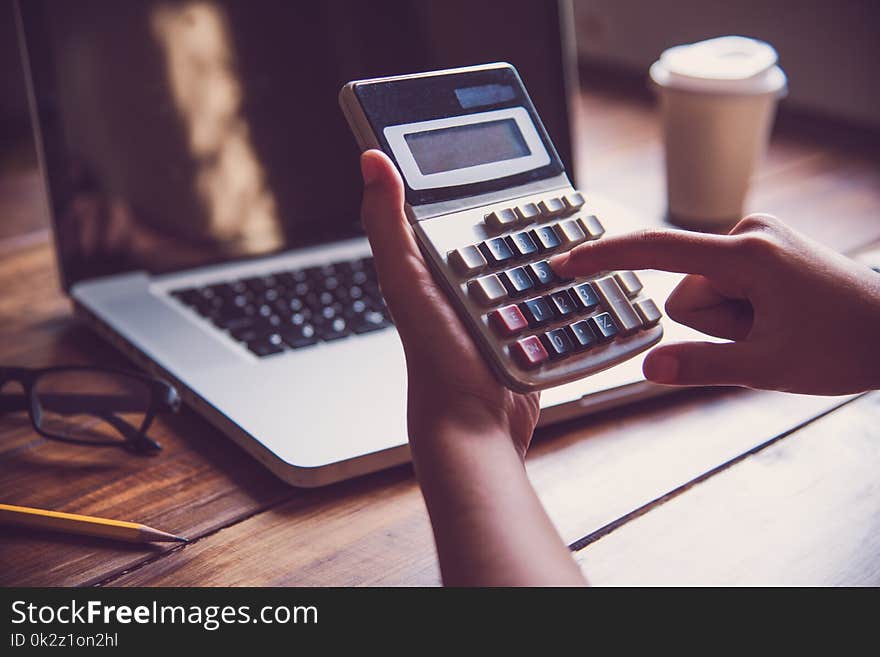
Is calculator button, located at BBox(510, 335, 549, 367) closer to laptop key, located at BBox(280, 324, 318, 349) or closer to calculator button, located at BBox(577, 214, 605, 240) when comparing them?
calculator button, located at BBox(577, 214, 605, 240)

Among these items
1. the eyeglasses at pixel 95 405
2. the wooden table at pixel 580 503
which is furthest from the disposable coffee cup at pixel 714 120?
the eyeglasses at pixel 95 405

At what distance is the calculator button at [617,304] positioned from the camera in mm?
483

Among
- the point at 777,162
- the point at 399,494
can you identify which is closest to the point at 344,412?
the point at 399,494

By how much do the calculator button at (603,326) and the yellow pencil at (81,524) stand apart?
0.24 m

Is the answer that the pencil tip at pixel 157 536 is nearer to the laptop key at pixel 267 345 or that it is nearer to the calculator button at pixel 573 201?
the laptop key at pixel 267 345

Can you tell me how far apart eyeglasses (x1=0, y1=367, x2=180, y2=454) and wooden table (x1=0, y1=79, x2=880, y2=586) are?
0.04ft

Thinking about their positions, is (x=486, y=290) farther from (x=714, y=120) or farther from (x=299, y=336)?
(x=714, y=120)

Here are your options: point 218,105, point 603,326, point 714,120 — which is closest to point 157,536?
point 603,326

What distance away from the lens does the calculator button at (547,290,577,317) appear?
0.47m

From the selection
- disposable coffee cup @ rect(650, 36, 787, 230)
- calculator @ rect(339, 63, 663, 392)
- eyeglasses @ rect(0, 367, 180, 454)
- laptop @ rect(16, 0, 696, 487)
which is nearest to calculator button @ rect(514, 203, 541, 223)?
calculator @ rect(339, 63, 663, 392)

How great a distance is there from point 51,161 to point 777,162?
742mm

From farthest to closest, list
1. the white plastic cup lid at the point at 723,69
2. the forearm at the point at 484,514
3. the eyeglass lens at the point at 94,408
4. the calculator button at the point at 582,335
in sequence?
1. the white plastic cup lid at the point at 723,69
2. the eyeglass lens at the point at 94,408
3. the calculator button at the point at 582,335
4. the forearm at the point at 484,514
